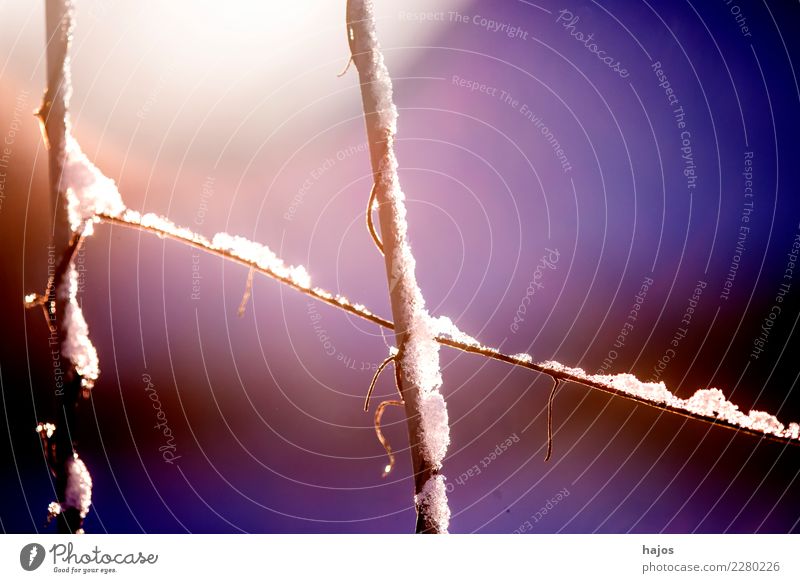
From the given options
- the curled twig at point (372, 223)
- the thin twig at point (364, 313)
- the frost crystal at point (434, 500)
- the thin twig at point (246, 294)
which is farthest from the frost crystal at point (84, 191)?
the frost crystal at point (434, 500)

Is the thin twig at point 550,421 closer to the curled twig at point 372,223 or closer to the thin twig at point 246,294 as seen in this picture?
the curled twig at point 372,223

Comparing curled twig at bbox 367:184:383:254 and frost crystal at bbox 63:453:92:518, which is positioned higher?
curled twig at bbox 367:184:383:254

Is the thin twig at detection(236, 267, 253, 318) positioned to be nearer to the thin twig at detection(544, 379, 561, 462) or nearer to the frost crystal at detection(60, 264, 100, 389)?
the frost crystal at detection(60, 264, 100, 389)

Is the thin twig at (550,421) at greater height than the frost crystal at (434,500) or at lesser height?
greater

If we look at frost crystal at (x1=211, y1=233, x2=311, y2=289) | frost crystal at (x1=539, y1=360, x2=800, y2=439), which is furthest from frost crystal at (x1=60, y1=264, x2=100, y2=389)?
frost crystal at (x1=539, y1=360, x2=800, y2=439)
